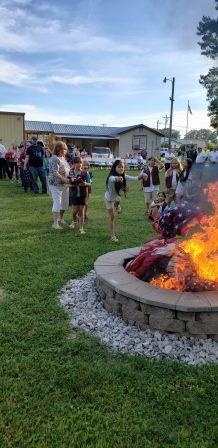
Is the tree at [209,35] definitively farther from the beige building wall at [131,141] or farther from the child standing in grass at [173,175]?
the beige building wall at [131,141]

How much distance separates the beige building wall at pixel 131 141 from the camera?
44.0 m

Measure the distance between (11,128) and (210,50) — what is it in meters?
21.6

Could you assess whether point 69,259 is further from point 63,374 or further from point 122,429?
point 122,429

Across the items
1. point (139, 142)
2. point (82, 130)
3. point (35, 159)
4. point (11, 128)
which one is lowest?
point (35, 159)

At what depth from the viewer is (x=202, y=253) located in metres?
4.57

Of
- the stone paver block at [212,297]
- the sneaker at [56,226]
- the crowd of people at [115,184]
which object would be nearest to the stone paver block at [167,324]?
the stone paver block at [212,297]

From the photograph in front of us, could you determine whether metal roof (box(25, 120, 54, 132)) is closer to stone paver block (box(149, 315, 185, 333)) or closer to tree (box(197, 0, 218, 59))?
tree (box(197, 0, 218, 59))

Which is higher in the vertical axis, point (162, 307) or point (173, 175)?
point (173, 175)

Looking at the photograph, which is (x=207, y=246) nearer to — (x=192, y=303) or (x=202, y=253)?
(x=202, y=253)

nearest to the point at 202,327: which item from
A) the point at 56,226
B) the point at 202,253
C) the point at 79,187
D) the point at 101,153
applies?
the point at 202,253

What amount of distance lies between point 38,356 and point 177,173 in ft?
25.3

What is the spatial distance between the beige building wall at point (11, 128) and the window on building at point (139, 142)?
22203mm

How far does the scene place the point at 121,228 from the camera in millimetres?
9109

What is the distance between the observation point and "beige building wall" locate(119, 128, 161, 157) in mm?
43956
